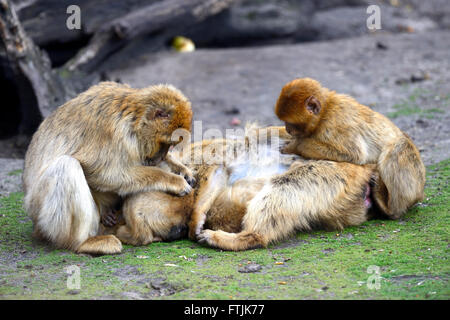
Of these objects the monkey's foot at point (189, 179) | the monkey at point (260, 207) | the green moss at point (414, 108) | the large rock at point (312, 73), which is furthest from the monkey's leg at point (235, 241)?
the green moss at point (414, 108)

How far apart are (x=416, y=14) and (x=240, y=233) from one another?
39.2ft

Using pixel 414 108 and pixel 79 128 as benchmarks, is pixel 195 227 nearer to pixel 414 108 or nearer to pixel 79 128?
pixel 79 128

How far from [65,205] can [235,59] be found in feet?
24.7

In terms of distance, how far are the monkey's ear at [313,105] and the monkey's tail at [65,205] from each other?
208 cm

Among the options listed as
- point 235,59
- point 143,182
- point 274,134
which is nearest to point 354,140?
point 274,134

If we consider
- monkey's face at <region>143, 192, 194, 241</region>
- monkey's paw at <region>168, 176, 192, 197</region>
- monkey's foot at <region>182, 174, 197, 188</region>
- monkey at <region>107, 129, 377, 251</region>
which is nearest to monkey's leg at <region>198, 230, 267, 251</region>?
monkey at <region>107, 129, 377, 251</region>

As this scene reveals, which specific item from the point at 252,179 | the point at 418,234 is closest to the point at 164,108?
the point at 252,179

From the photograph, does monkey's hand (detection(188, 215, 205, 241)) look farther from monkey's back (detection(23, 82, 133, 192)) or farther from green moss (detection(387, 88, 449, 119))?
green moss (detection(387, 88, 449, 119))

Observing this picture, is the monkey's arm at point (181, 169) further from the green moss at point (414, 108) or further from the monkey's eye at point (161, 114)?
the green moss at point (414, 108)

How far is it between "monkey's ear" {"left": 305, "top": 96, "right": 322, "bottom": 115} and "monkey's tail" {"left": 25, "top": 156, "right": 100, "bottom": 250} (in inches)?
81.9

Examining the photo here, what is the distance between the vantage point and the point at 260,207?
5.04m

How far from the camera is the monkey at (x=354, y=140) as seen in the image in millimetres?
5195

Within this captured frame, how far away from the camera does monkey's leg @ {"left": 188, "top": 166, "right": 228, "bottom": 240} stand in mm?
5156

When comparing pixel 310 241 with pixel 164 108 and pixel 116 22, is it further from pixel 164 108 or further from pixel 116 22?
pixel 116 22
